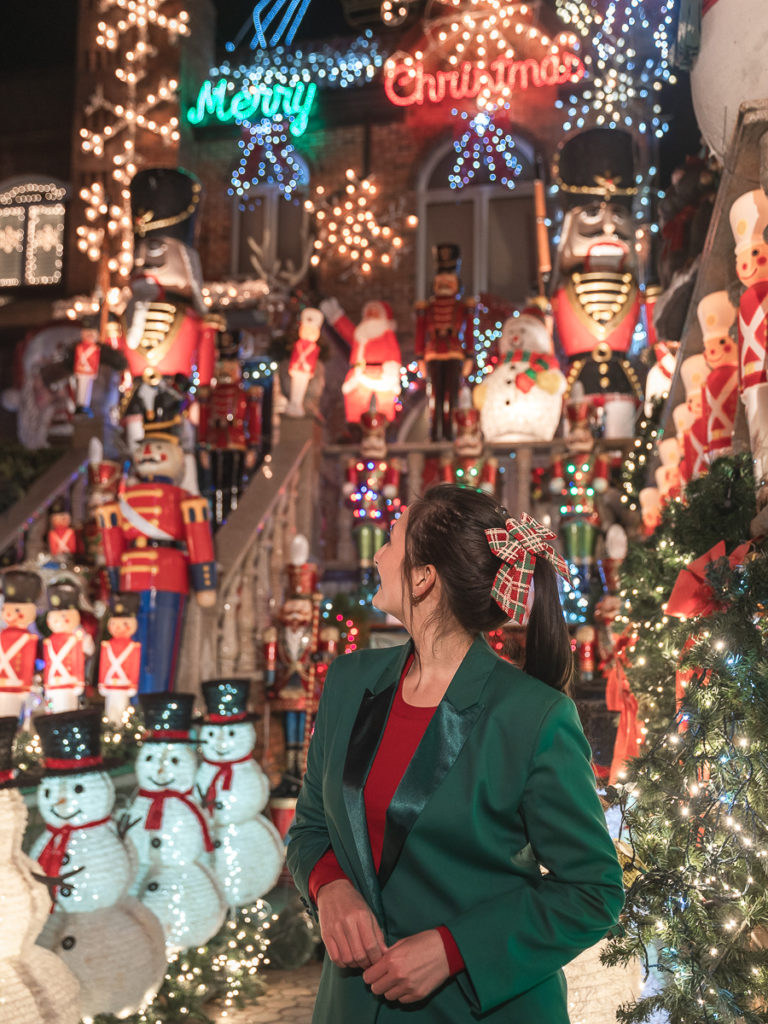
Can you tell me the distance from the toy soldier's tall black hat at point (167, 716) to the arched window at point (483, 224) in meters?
8.43

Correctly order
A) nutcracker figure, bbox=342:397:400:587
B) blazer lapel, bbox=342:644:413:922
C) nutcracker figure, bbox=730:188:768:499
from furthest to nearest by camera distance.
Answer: nutcracker figure, bbox=342:397:400:587
nutcracker figure, bbox=730:188:768:499
blazer lapel, bbox=342:644:413:922

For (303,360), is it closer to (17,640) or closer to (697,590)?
(17,640)

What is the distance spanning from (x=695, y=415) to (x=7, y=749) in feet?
8.73

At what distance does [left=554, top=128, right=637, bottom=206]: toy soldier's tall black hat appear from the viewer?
8.02m

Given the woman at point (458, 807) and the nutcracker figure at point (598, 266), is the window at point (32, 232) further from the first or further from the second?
the woman at point (458, 807)

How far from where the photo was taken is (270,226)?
12328 mm

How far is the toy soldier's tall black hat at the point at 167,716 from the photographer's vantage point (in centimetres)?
391

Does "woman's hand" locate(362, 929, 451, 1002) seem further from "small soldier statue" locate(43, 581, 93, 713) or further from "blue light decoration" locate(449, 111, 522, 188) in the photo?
"blue light decoration" locate(449, 111, 522, 188)

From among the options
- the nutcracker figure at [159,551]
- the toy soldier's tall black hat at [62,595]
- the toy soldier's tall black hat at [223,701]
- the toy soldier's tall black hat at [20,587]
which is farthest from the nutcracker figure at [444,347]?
Answer: the toy soldier's tall black hat at [223,701]

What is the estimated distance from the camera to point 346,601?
6.20 meters

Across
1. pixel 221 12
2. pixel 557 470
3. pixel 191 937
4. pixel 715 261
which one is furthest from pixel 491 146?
pixel 191 937

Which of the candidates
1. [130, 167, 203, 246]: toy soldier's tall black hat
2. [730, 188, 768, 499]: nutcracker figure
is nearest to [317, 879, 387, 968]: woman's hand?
[730, 188, 768, 499]: nutcracker figure

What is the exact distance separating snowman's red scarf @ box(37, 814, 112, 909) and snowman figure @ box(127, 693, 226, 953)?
1.06 feet

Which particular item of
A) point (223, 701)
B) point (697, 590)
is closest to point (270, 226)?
→ point (223, 701)
